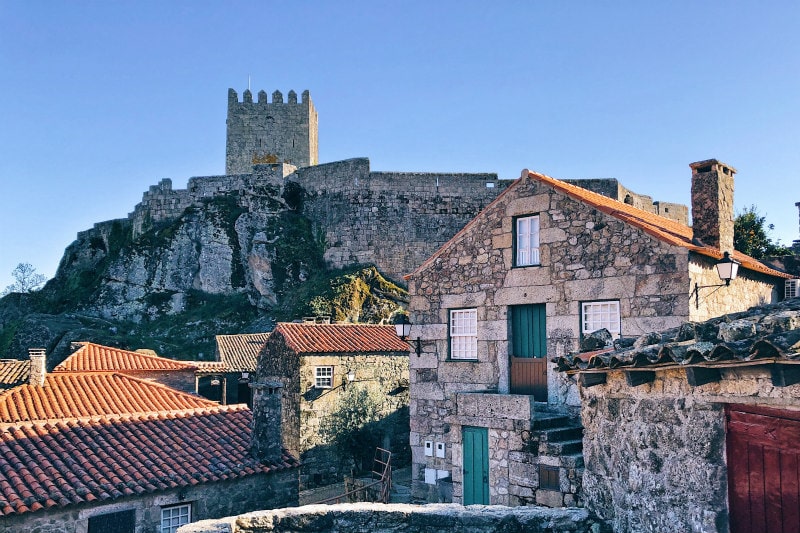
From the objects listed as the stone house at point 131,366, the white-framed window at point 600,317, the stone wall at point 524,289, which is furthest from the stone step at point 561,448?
the stone house at point 131,366

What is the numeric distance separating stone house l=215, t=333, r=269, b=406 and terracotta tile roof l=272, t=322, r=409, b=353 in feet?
22.9

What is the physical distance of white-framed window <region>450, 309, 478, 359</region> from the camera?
14406 millimetres

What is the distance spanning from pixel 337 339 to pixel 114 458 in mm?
10646

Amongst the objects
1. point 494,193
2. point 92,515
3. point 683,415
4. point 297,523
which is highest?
point 494,193

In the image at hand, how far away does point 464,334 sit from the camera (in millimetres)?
14594

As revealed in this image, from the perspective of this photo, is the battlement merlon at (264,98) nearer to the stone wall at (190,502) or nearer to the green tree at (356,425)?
the green tree at (356,425)

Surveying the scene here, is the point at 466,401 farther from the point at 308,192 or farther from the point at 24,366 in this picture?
the point at 308,192

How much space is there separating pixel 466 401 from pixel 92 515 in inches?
269

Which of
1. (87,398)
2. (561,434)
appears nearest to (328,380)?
(87,398)

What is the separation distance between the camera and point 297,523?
22.2 ft

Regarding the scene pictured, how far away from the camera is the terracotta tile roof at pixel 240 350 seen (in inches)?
1211

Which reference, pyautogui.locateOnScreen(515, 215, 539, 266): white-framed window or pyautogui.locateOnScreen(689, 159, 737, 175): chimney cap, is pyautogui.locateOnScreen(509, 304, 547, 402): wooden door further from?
pyautogui.locateOnScreen(689, 159, 737, 175): chimney cap

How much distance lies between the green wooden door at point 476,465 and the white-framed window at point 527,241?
141 inches

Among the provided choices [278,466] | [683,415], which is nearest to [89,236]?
[278,466]
